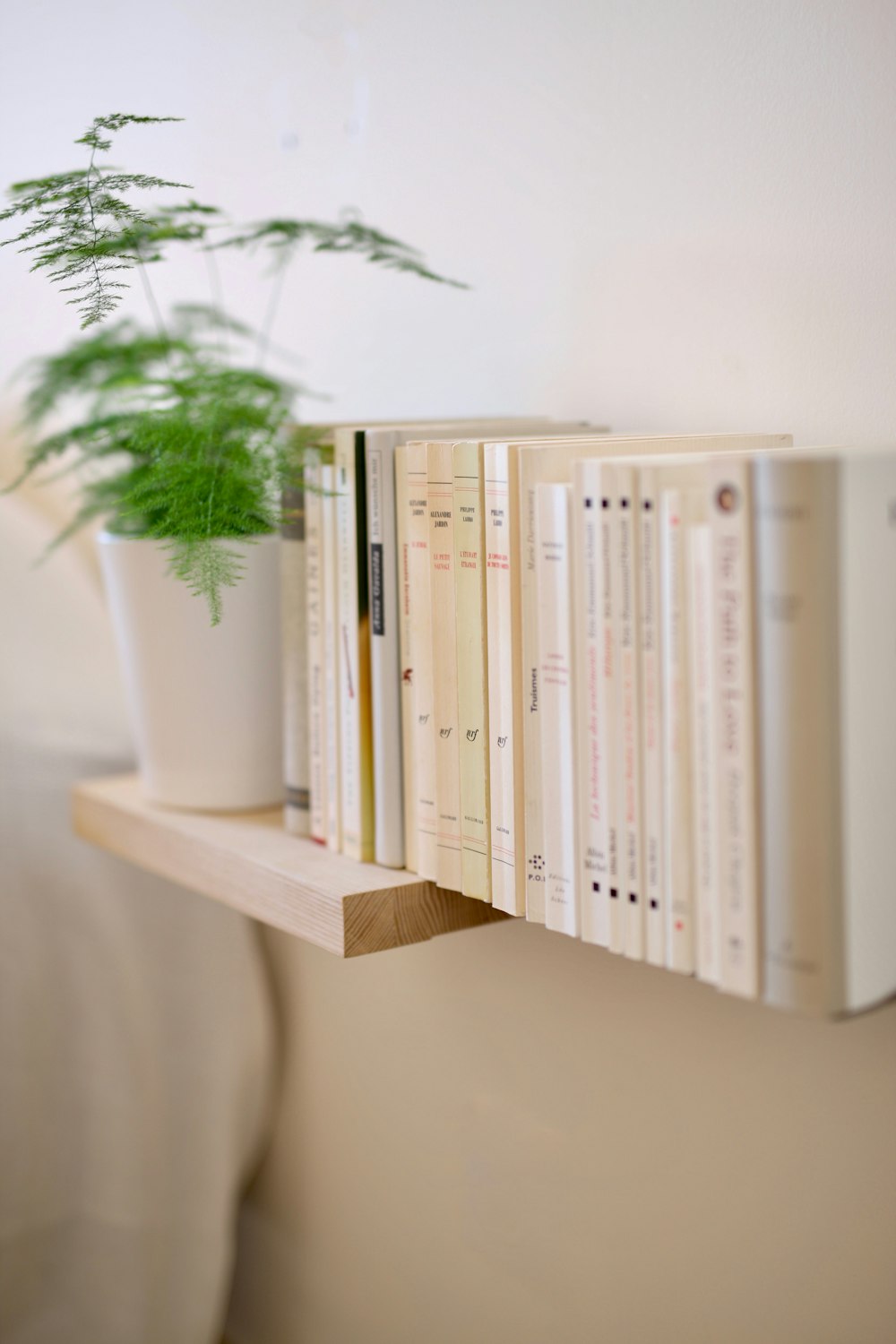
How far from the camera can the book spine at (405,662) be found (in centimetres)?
73

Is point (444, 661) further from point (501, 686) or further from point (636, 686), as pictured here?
point (636, 686)

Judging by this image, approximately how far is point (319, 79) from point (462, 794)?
66 centimetres

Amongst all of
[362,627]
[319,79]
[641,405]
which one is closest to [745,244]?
[641,405]

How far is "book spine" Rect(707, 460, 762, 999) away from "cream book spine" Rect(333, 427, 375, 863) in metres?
0.30

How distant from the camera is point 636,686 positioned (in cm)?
56

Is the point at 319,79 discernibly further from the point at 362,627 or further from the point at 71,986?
the point at 71,986

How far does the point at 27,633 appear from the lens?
107 centimetres

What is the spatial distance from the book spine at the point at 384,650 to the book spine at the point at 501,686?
97 mm

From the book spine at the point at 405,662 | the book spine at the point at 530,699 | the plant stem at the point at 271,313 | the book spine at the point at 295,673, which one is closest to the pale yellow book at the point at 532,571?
the book spine at the point at 530,699

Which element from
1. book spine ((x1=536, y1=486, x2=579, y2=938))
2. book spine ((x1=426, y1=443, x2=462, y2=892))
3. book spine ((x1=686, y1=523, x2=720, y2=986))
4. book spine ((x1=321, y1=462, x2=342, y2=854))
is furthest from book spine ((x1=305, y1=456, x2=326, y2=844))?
book spine ((x1=686, y1=523, x2=720, y2=986))

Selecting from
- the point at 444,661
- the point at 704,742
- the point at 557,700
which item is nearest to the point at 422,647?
the point at 444,661

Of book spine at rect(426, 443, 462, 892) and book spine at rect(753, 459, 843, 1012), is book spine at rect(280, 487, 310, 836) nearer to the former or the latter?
book spine at rect(426, 443, 462, 892)

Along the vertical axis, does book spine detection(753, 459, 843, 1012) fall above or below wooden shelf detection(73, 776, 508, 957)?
above

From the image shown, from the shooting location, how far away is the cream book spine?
2.48ft
